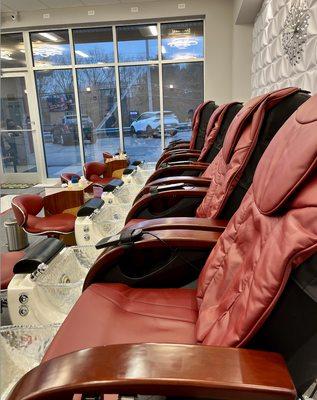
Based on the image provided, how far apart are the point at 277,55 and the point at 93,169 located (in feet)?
7.91

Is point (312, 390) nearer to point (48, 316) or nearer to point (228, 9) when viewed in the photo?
point (48, 316)

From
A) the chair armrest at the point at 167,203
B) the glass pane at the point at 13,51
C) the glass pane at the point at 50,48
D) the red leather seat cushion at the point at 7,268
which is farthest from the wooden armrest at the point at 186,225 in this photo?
the glass pane at the point at 13,51

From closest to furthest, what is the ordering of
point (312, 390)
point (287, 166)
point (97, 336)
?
point (287, 166), point (97, 336), point (312, 390)

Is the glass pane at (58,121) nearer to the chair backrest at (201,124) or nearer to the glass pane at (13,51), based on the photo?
the glass pane at (13,51)

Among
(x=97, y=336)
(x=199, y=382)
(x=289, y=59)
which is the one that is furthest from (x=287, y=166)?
(x=289, y=59)

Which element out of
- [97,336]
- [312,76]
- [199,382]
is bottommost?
[97,336]

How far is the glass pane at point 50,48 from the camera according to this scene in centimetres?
583

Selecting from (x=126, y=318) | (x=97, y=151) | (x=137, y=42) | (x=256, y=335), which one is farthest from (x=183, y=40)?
(x=256, y=335)

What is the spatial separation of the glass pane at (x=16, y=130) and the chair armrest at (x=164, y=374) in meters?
6.25

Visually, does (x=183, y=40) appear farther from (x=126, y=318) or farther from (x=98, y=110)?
(x=126, y=318)

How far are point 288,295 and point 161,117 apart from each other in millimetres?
5695

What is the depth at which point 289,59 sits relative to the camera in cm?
266

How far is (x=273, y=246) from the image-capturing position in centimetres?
67

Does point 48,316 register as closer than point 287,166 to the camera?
No
